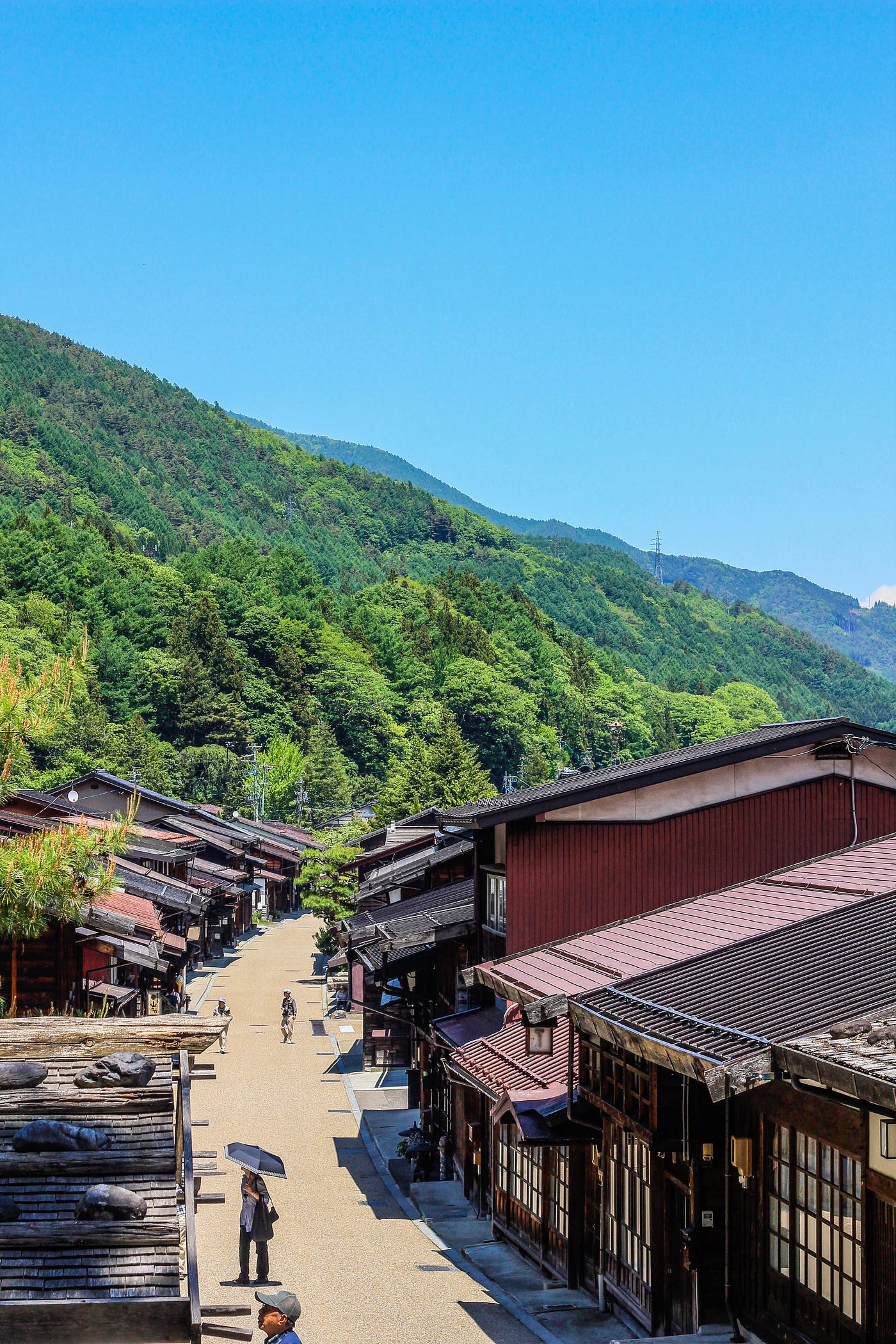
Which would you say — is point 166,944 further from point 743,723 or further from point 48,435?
point 48,435

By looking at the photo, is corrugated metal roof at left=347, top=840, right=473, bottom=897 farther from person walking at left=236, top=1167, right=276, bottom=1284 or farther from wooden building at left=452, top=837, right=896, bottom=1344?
wooden building at left=452, top=837, right=896, bottom=1344

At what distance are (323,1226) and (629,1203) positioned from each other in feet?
23.0

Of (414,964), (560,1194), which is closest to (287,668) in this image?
(414,964)

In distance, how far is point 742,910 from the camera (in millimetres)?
16078

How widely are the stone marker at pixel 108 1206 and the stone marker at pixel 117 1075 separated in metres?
1.49

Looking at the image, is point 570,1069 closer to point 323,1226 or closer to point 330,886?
point 323,1226

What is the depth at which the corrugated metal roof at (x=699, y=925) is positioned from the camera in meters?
14.8

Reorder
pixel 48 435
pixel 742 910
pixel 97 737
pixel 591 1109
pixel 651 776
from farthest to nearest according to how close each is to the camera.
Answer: pixel 48 435, pixel 97 737, pixel 651 776, pixel 742 910, pixel 591 1109

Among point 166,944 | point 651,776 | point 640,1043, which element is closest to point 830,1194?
point 640,1043

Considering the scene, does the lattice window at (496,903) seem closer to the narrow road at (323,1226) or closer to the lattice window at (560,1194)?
the narrow road at (323,1226)

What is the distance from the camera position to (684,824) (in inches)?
813

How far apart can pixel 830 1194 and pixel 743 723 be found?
17482cm

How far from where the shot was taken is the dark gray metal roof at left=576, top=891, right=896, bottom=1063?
10261 millimetres

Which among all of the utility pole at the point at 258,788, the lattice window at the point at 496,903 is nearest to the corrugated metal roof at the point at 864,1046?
the lattice window at the point at 496,903
